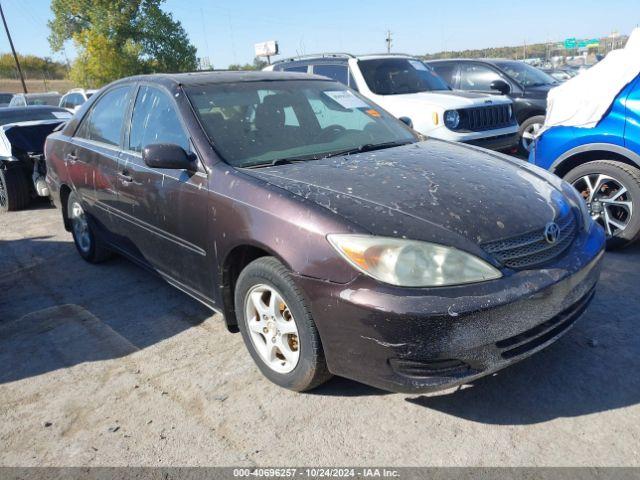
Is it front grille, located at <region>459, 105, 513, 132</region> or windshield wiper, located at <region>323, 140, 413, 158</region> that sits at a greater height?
windshield wiper, located at <region>323, 140, 413, 158</region>

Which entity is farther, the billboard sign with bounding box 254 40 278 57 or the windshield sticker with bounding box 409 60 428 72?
the billboard sign with bounding box 254 40 278 57

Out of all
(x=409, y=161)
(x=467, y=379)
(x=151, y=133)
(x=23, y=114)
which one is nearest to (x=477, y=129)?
(x=409, y=161)

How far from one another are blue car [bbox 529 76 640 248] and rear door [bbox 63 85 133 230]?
3790 millimetres

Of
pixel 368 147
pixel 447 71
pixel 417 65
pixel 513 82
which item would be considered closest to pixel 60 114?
pixel 417 65

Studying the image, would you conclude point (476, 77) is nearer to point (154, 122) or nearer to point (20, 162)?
point (154, 122)

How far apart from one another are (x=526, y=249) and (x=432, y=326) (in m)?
0.66

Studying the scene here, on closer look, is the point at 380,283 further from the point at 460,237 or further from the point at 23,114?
the point at 23,114

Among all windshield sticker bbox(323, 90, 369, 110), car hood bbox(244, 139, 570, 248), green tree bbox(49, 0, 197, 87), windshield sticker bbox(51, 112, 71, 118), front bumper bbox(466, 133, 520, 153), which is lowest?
front bumper bbox(466, 133, 520, 153)

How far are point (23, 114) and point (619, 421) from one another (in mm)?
9500

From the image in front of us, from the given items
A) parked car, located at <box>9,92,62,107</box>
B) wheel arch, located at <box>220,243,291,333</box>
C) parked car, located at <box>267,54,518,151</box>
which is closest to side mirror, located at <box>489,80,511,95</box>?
parked car, located at <box>267,54,518,151</box>

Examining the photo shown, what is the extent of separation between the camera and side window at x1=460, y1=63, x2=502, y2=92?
374 inches

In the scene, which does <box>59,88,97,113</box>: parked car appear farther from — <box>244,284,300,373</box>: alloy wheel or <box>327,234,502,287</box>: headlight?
<box>327,234,502,287</box>: headlight

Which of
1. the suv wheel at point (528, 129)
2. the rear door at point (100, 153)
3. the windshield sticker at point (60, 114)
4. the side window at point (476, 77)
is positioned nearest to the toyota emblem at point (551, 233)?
the rear door at point (100, 153)

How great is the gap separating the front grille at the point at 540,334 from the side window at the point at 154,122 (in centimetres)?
211
